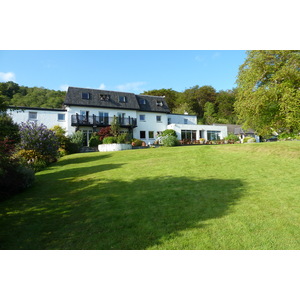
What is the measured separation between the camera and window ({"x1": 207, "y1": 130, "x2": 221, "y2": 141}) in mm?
38219

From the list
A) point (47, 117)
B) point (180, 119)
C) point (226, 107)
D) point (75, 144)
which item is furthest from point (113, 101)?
point (226, 107)

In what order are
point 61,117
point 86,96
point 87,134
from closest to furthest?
point 61,117
point 87,134
point 86,96

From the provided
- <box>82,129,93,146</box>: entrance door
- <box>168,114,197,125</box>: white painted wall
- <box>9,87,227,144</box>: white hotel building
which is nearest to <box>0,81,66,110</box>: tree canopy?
<box>9,87,227,144</box>: white hotel building

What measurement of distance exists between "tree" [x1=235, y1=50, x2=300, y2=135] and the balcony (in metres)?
18.5

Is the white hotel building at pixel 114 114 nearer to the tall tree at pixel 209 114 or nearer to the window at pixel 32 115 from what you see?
the window at pixel 32 115

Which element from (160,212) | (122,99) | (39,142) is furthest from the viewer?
(122,99)

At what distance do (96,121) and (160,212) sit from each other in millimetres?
27968

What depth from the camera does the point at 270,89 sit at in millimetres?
15438

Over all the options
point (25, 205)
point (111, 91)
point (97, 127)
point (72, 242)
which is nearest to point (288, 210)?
point (72, 242)

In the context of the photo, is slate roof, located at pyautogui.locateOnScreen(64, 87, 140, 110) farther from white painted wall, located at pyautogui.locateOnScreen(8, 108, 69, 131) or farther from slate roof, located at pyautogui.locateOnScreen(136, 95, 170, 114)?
white painted wall, located at pyautogui.locateOnScreen(8, 108, 69, 131)

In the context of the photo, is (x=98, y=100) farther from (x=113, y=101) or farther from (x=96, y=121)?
(x=96, y=121)

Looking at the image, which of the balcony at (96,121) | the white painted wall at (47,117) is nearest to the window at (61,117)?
the white painted wall at (47,117)

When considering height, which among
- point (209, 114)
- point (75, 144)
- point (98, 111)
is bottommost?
point (75, 144)

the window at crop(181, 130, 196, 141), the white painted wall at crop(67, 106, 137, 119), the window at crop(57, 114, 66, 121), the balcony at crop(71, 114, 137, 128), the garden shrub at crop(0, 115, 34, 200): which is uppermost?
the white painted wall at crop(67, 106, 137, 119)
